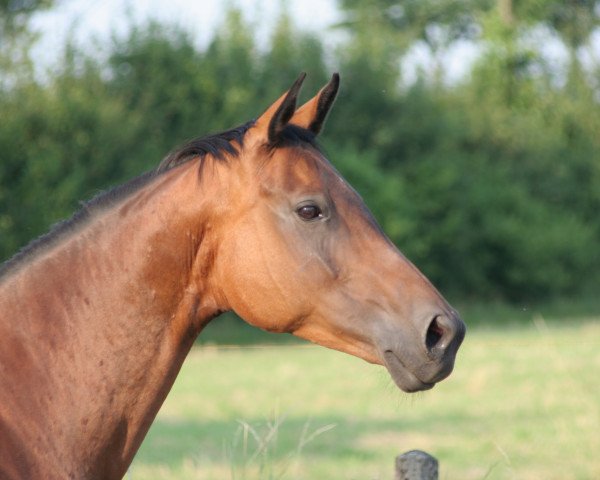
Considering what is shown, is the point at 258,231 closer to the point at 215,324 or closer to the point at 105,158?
the point at 105,158

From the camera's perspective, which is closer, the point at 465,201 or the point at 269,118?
the point at 269,118

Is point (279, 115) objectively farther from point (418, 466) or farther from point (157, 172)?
point (418, 466)

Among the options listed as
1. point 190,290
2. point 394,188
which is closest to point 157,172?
point 190,290

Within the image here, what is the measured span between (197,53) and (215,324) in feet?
20.6

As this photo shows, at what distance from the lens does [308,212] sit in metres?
3.34

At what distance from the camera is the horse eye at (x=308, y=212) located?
3.34 meters

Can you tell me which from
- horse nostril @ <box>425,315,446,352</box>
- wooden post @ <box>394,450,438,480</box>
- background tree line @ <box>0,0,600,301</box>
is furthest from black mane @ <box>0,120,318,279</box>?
background tree line @ <box>0,0,600,301</box>

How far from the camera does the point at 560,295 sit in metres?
29.9

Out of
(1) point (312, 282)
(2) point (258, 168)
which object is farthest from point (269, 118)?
(1) point (312, 282)

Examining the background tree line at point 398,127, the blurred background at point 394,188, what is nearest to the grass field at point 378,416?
the blurred background at point 394,188

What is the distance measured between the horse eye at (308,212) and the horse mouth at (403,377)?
503mm

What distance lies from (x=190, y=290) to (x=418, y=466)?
1.23 meters

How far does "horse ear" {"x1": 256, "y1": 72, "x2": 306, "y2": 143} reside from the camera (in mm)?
3297

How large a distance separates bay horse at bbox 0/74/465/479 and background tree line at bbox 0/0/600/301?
14.5 m
